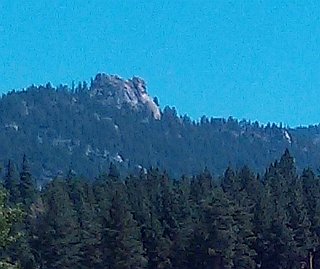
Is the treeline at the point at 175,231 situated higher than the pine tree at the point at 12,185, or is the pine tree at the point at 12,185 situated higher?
the pine tree at the point at 12,185

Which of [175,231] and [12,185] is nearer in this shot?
[175,231]

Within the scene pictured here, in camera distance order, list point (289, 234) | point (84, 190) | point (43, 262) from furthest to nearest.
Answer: point (84, 190)
point (289, 234)
point (43, 262)

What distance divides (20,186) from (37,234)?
4039 cm

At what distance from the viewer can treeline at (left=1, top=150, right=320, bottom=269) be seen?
2928 inches

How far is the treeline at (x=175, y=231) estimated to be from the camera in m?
74.4

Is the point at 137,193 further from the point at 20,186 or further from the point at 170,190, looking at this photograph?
the point at 20,186

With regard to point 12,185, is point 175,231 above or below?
below

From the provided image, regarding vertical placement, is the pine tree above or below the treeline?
above

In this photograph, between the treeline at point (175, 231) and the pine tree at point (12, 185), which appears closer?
the treeline at point (175, 231)

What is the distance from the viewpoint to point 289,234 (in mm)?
79688

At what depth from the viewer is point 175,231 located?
83625mm

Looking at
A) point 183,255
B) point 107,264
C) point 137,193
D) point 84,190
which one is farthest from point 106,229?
point 84,190

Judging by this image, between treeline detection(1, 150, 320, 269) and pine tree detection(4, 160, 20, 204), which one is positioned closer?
treeline detection(1, 150, 320, 269)

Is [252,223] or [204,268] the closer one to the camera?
[204,268]
